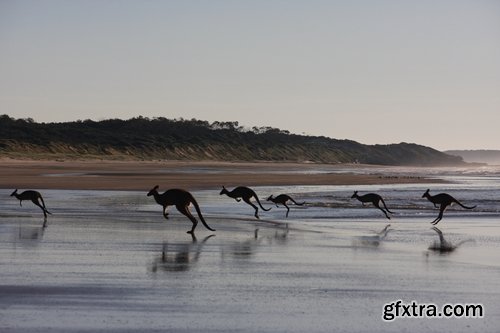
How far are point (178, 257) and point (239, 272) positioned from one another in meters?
1.63

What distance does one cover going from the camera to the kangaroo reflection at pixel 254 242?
11.6 m

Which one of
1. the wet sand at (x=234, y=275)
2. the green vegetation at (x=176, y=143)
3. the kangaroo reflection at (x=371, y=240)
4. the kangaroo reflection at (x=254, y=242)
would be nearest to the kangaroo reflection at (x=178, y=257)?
the wet sand at (x=234, y=275)

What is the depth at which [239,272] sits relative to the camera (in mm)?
9711

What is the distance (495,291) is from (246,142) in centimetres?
10537

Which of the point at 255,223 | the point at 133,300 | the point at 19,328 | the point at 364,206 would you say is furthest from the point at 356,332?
the point at 364,206

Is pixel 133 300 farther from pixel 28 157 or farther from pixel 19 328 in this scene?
pixel 28 157

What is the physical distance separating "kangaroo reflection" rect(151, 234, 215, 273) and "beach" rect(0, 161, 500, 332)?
27mm

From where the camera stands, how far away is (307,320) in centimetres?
712

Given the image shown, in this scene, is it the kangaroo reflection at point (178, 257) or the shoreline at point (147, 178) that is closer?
the kangaroo reflection at point (178, 257)

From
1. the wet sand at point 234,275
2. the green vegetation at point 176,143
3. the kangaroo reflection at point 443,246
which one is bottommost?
the wet sand at point 234,275

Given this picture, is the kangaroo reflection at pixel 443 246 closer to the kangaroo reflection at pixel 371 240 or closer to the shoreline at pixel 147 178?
the kangaroo reflection at pixel 371 240

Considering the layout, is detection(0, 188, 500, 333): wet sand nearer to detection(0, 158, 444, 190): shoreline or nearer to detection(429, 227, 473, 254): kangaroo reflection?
detection(429, 227, 473, 254): kangaroo reflection

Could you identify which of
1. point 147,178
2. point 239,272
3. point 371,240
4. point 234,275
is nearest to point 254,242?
point 371,240

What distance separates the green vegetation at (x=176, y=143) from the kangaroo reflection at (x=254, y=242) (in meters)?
53.3
